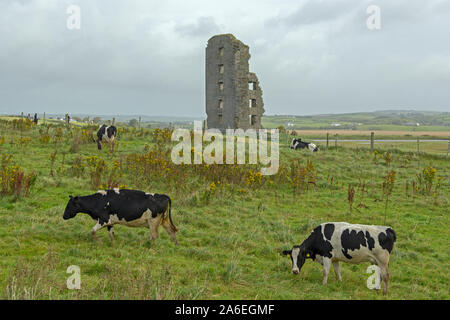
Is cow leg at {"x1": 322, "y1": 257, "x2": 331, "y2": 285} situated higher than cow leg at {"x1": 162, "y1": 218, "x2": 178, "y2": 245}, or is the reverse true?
cow leg at {"x1": 162, "y1": 218, "x2": 178, "y2": 245}

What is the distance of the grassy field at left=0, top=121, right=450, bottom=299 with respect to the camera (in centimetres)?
584

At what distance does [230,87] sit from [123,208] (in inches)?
1163

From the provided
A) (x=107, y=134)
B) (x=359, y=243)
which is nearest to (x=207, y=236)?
(x=359, y=243)

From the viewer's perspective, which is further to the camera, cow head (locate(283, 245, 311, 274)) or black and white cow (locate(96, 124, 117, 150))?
black and white cow (locate(96, 124, 117, 150))

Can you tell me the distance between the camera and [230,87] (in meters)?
36.0

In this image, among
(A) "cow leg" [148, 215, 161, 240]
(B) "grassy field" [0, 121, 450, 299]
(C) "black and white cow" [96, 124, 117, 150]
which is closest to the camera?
(B) "grassy field" [0, 121, 450, 299]

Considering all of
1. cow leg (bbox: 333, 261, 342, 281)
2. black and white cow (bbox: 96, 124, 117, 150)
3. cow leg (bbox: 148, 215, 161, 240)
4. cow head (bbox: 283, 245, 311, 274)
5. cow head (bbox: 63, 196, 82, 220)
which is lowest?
cow leg (bbox: 333, 261, 342, 281)

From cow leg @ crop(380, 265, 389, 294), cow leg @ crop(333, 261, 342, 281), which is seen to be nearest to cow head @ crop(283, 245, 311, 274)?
cow leg @ crop(333, 261, 342, 281)

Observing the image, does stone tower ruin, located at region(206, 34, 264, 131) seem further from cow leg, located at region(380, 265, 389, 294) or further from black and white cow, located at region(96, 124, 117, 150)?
cow leg, located at region(380, 265, 389, 294)

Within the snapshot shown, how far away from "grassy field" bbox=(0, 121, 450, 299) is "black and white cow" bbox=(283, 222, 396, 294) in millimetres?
381

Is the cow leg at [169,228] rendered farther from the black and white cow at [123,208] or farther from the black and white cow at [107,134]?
the black and white cow at [107,134]

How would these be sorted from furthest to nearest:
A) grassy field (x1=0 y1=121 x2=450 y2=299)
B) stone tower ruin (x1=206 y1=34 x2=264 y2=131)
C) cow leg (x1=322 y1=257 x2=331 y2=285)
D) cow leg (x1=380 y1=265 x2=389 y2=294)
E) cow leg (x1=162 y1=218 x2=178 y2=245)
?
1. stone tower ruin (x1=206 y1=34 x2=264 y2=131)
2. cow leg (x1=162 y1=218 x2=178 y2=245)
3. cow leg (x1=322 y1=257 x2=331 y2=285)
4. cow leg (x1=380 y1=265 x2=389 y2=294)
5. grassy field (x1=0 y1=121 x2=450 y2=299)

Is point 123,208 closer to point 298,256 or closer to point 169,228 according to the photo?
point 169,228

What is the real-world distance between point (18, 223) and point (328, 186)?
12.6 metres
